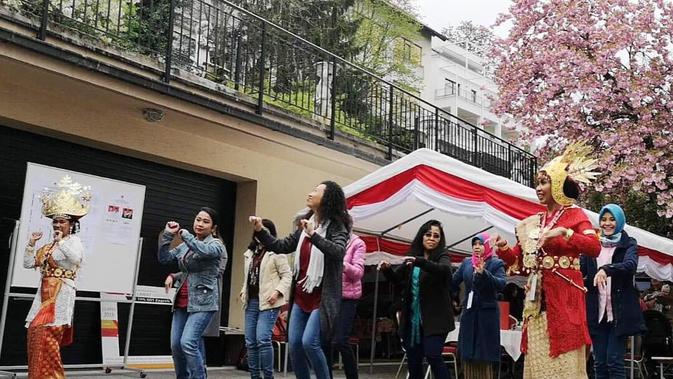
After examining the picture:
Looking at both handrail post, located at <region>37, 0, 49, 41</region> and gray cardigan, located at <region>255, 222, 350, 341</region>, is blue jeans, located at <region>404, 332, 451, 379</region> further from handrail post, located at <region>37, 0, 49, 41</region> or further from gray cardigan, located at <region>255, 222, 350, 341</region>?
handrail post, located at <region>37, 0, 49, 41</region>

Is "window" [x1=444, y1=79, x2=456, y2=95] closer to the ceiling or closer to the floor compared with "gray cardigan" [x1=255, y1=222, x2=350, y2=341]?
closer to the ceiling

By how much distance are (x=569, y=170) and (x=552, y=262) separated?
2.37 ft

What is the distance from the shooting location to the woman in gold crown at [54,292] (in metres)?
6.46

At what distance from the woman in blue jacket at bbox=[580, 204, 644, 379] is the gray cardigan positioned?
9.33ft

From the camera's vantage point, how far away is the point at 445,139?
15.3 meters

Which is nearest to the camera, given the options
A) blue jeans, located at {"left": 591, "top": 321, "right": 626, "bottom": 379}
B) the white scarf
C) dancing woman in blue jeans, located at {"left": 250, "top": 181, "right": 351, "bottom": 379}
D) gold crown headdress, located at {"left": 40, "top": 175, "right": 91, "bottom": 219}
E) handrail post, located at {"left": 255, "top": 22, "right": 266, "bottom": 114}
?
dancing woman in blue jeans, located at {"left": 250, "top": 181, "right": 351, "bottom": 379}

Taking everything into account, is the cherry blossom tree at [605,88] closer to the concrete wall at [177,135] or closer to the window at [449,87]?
the concrete wall at [177,135]

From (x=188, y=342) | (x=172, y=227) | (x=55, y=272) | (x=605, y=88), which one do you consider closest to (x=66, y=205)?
(x=55, y=272)

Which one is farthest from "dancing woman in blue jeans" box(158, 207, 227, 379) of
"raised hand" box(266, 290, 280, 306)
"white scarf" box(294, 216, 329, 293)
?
"white scarf" box(294, 216, 329, 293)

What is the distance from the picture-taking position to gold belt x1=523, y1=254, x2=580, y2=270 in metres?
5.42

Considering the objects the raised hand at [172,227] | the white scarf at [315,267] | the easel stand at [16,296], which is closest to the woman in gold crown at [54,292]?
the raised hand at [172,227]

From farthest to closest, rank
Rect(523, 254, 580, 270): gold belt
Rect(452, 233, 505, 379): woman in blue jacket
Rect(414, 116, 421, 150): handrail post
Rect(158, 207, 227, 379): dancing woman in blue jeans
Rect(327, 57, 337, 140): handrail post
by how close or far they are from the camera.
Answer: Rect(414, 116, 421, 150): handrail post → Rect(327, 57, 337, 140): handrail post → Rect(452, 233, 505, 379): woman in blue jacket → Rect(158, 207, 227, 379): dancing woman in blue jeans → Rect(523, 254, 580, 270): gold belt

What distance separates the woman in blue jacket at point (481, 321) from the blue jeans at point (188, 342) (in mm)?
2753

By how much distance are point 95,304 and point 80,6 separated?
390cm
